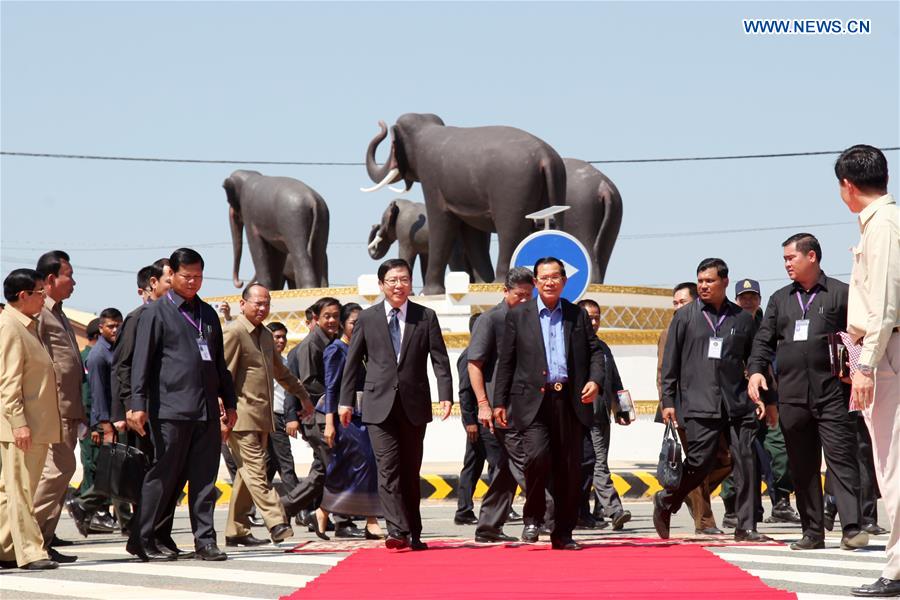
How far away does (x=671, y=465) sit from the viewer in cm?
1098

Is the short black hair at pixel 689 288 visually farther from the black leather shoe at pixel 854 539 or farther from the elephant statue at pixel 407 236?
the elephant statue at pixel 407 236

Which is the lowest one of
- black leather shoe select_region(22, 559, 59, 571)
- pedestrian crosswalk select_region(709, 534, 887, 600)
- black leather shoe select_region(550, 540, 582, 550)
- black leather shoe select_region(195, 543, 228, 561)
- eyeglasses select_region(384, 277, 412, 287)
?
black leather shoe select_region(22, 559, 59, 571)

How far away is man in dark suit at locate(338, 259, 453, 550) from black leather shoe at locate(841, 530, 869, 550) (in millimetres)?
2670

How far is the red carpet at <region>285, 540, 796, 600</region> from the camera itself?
307 inches

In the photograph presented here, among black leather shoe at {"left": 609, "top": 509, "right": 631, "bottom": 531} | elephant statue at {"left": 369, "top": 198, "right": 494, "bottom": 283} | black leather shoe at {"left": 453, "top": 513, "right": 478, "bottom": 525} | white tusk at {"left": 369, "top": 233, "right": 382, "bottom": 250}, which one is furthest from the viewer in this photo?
white tusk at {"left": 369, "top": 233, "right": 382, "bottom": 250}

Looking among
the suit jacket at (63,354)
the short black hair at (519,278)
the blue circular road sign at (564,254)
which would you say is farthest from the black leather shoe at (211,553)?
the blue circular road sign at (564,254)

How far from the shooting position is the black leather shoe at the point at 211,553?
1003 centimetres

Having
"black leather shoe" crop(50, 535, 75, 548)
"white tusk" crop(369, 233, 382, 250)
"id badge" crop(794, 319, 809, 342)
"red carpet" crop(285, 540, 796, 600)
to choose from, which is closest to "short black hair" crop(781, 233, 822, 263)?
"id badge" crop(794, 319, 809, 342)

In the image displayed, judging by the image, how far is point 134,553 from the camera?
10.1 metres

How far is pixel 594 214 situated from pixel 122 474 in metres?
→ 15.0

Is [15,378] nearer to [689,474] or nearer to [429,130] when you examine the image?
[689,474]

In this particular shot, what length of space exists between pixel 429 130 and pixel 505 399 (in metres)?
12.9

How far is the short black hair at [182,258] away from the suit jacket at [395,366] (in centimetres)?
130

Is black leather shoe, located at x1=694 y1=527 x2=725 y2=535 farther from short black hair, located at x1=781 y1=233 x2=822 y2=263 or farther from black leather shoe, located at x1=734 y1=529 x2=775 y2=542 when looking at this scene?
short black hair, located at x1=781 y1=233 x2=822 y2=263
